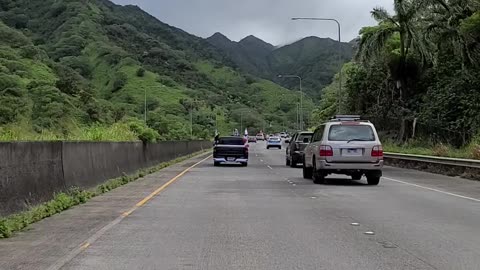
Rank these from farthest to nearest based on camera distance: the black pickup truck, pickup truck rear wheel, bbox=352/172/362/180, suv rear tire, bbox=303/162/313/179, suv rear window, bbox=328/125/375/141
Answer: the black pickup truck
suv rear tire, bbox=303/162/313/179
pickup truck rear wheel, bbox=352/172/362/180
suv rear window, bbox=328/125/375/141

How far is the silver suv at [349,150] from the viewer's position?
67.1 ft

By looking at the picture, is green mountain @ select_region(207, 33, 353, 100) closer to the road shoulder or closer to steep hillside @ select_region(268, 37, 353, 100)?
steep hillside @ select_region(268, 37, 353, 100)

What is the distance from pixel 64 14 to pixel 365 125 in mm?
88852

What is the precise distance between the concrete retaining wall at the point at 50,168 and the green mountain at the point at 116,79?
4.27ft

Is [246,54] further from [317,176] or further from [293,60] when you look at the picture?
[317,176]

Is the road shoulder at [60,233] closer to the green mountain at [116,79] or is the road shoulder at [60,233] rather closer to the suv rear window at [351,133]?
the green mountain at [116,79]

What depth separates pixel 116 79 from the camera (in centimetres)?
9344

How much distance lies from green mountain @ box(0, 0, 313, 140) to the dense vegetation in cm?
1873

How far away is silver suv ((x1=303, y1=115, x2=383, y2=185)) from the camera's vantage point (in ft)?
67.1

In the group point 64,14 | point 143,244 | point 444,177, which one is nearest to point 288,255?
point 143,244

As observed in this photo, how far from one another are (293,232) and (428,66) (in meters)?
42.8

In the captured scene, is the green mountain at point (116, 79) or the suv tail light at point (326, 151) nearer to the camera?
the suv tail light at point (326, 151)

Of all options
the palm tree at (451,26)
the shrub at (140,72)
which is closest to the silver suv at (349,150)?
the palm tree at (451,26)

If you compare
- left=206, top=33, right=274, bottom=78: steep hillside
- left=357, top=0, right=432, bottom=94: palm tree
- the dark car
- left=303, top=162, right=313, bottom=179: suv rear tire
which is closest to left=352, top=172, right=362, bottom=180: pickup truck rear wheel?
left=303, top=162, right=313, bottom=179: suv rear tire
